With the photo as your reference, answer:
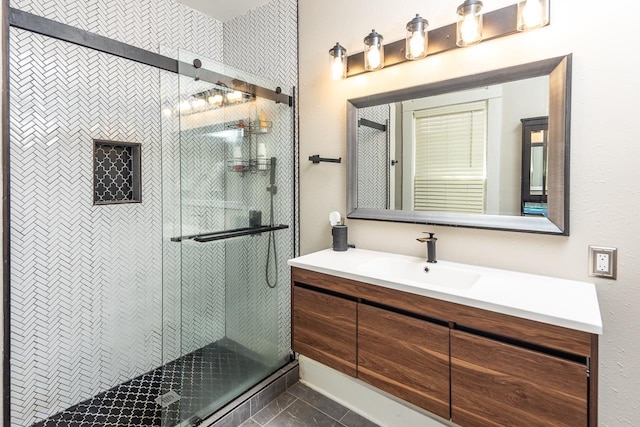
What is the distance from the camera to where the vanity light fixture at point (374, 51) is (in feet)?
5.98

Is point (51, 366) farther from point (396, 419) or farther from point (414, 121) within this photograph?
point (414, 121)

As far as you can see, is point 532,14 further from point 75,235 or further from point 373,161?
point 75,235

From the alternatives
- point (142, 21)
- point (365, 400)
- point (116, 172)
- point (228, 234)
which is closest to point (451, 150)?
point (228, 234)

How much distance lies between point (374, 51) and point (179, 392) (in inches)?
87.0

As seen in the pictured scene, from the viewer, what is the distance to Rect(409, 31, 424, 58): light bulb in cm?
167

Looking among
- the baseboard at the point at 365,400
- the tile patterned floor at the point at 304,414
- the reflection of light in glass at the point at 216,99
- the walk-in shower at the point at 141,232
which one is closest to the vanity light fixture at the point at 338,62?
the walk-in shower at the point at 141,232

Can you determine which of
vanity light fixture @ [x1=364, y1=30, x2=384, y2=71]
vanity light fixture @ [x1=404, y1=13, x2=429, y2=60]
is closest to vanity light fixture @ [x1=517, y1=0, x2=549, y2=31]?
vanity light fixture @ [x1=404, y1=13, x2=429, y2=60]

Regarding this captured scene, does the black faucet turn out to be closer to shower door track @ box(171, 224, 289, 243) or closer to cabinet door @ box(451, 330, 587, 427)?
cabinet door @ box(451, 330, 587, 427)

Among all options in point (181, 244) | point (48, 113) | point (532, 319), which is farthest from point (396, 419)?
point (48, 113)

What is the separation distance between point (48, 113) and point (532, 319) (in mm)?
2556

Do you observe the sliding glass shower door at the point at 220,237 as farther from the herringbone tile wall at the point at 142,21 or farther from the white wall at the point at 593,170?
the white wall at the point at 593,170

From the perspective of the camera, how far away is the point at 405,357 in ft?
4.61

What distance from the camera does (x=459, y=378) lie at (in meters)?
1.25

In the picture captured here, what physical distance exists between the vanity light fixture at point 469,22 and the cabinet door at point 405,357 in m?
1.30
